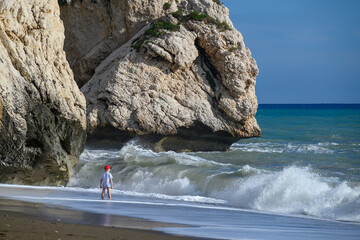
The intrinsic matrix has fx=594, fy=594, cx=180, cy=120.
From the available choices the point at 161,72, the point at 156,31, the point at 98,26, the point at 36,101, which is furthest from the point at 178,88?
the point at 36,101

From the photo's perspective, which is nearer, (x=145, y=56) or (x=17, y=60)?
(x=17, y=60)

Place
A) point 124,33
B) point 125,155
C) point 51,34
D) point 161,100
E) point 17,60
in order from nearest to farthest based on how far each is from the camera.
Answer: point 17,60, point 51,34, point 125,155, point 161,100, point 124,33

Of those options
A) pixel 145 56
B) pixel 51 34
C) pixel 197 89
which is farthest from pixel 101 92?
pixel 51 34

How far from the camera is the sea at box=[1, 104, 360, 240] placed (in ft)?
31.4

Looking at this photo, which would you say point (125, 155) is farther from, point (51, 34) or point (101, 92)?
point (51, 34)

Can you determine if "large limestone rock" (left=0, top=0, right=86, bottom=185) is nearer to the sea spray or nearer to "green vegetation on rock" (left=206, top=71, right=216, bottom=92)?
the sea spray

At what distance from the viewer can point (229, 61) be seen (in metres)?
22.2

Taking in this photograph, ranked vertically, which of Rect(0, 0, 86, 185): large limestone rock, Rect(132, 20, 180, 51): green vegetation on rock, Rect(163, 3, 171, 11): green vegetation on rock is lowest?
Rect(0, 0, 86, 185): large limestone rock

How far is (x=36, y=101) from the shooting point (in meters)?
14.1

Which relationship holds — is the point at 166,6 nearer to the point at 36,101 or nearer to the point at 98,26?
the point at 98,26

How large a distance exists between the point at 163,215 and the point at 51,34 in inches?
279

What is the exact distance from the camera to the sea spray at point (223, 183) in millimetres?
12409

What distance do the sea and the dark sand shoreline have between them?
526mm

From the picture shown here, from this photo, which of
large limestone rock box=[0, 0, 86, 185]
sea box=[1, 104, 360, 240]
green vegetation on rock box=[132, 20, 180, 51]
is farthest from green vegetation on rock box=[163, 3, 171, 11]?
large limestone rock box=[0, 0, 86, 185]
